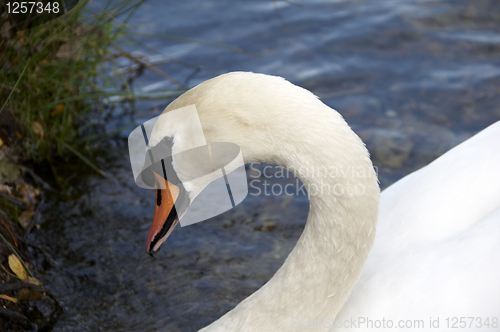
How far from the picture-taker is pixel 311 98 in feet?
6.48

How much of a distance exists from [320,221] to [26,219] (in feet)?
7.76

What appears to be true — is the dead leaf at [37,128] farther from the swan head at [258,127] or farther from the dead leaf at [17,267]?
the swan head at [258,127]

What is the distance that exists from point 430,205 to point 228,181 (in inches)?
89.1

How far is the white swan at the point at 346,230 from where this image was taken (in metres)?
1.99

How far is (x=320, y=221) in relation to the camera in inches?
86.7

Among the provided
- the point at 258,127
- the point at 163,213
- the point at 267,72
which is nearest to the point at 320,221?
the point at 258,127

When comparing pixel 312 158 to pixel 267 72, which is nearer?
pixel 312 158

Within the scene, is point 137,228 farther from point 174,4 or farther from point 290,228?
point 174,4

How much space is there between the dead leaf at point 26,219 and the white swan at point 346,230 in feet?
5.40

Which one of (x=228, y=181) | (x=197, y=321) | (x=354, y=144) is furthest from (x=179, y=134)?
(x=228, y=181)

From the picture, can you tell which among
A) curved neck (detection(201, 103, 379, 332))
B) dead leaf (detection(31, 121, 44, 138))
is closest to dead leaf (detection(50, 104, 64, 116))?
dead leaf (detection(31, 121, 44, 138))

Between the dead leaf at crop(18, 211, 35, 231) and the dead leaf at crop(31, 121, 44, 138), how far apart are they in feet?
1.99

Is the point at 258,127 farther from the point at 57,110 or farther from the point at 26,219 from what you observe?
the point at 57,110

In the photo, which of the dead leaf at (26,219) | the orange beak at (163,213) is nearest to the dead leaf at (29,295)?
the dead leaf at (26,219)
